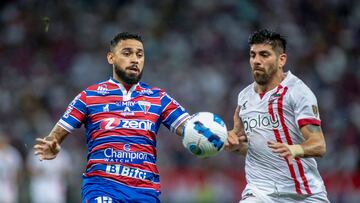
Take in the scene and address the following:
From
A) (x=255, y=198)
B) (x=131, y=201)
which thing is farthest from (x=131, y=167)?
(x=255, y=198)

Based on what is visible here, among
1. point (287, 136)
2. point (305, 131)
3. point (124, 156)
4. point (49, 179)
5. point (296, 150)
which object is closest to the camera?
point (296, 150)

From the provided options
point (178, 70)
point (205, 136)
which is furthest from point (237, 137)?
point (178, 70)

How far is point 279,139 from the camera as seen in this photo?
29.5ft

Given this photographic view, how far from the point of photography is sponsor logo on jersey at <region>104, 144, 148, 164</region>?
887 centimetres

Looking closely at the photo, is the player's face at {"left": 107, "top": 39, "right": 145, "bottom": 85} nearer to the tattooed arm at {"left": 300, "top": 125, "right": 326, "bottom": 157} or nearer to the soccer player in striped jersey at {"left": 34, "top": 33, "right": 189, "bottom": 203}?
the soccer player in striped jersey at {"left": 34, "top": 33, "right": 189, "bottom": 203}

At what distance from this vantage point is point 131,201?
8.80 m

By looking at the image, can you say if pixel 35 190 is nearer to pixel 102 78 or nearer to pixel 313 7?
pixel 102 78

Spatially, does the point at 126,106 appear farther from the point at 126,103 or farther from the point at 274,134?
the point at 274,134

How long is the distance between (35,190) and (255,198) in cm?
829

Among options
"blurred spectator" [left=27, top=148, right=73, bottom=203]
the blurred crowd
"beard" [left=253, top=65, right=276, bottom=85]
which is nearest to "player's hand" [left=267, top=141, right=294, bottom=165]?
"beard" [left=253, top=65, right=276, bottom=85]

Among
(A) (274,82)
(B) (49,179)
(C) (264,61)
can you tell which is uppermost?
(B) (49,179)

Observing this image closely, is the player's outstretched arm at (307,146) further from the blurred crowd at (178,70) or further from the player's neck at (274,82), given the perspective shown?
the blurred crowd at (178,70)

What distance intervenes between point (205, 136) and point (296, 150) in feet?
2.81

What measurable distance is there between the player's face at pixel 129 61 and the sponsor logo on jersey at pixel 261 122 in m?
1.11
